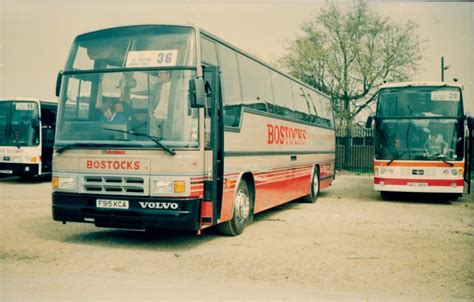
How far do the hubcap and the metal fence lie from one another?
78.1 ft

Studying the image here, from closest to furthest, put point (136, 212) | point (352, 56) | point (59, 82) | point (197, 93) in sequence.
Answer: point (197, 93) → point (136, 212) → point (59, 82) → point (352, 56)

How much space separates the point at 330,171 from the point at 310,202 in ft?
9.51

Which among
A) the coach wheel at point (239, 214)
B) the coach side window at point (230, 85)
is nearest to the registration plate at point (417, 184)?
the coach wheel at point (239, 214)

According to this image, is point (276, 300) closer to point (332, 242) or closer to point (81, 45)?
point (332, 242)

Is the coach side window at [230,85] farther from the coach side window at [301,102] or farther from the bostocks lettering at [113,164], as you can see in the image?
the coach side window at [301,102]

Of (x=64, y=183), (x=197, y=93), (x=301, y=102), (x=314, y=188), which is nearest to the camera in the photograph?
(x=197, y=93)

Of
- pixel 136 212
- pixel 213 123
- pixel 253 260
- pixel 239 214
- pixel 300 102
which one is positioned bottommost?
pixel 253 260

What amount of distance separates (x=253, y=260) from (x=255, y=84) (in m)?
4.21

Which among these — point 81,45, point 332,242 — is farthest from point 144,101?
point 332,242

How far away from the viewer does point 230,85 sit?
9.30 m

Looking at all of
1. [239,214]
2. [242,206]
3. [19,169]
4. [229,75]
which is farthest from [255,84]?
[19,169]

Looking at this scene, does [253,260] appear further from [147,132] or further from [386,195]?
[386,195]

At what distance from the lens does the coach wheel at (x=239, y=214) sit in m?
9.35

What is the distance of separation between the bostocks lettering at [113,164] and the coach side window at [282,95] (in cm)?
458
